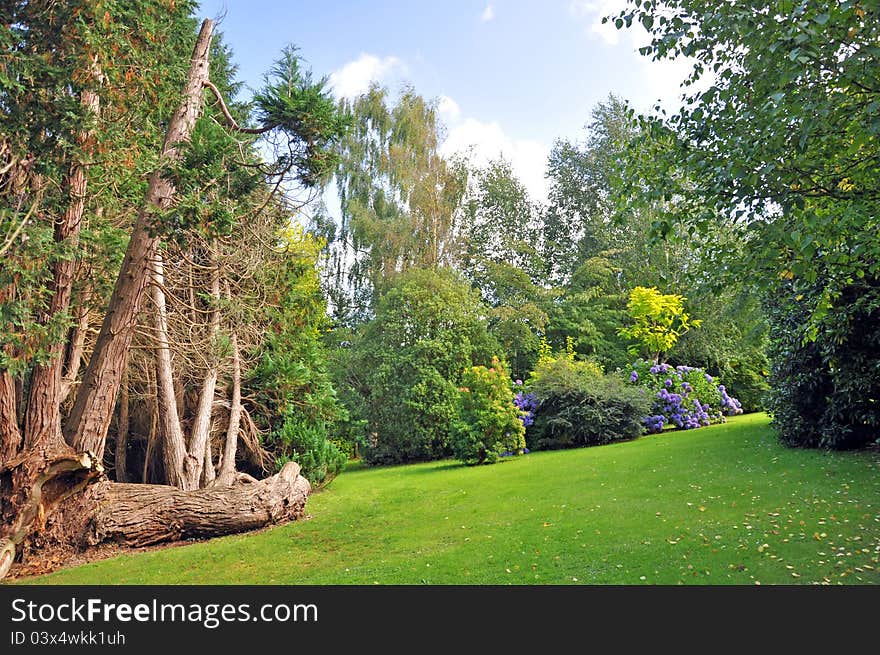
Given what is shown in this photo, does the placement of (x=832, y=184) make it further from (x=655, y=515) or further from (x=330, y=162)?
(x=330, y=162)

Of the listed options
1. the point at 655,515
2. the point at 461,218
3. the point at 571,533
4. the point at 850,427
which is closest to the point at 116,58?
the point at 571,533

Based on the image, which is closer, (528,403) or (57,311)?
(57,311)

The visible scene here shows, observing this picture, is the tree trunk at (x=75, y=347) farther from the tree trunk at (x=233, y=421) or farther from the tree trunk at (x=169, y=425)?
the tree trunk at (x=233, y=421)

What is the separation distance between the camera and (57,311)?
648 cm

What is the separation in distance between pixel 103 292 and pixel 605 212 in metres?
22.9

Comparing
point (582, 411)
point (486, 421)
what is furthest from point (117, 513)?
point (582, 411)

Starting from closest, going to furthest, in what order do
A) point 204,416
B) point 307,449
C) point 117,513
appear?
point 117,513 < point 204,416 < point 307,449

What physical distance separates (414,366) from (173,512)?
8.69 m

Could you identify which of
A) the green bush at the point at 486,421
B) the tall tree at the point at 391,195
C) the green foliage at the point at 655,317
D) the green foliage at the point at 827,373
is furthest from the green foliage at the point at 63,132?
the green foliage at the point at 655,317

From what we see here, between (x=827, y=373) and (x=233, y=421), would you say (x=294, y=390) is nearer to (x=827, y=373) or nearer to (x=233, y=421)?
(x=233, y=421)

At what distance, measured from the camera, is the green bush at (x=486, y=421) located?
→ 43.5 ft

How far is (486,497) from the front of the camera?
8.90 metres

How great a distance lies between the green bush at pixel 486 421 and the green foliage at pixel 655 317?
7678 millimetres

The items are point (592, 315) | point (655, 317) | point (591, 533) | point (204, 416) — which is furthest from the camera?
point (592, 315)
